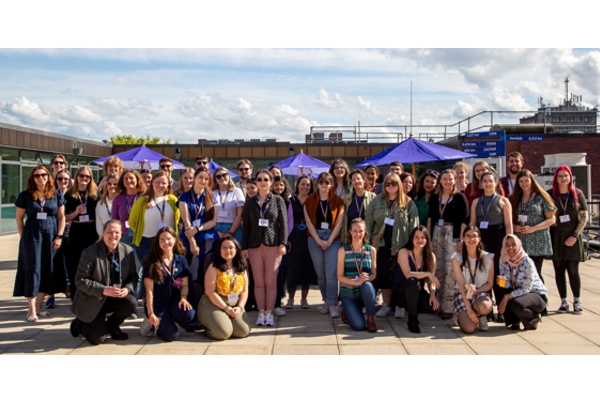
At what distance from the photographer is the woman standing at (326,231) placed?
20.9ft

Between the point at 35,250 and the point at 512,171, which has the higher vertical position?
the point at 512,171

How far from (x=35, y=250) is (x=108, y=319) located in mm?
1490

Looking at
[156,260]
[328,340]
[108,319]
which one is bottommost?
[328,340]

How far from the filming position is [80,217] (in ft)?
22.1

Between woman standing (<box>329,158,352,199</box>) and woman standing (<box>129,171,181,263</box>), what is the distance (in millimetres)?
2061

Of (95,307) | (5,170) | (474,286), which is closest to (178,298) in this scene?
(95,307)

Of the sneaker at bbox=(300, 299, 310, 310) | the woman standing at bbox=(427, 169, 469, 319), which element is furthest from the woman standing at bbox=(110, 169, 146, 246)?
the woman standing at bbox=(427, 169, 469, 319)

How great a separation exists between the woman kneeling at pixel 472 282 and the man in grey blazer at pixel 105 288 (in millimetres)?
3382

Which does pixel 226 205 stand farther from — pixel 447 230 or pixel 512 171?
pixel 512 171

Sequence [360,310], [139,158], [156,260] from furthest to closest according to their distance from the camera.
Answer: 1. [139,158]
2. [360,310]
3. [156,260]

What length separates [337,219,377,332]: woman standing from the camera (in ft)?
18.8

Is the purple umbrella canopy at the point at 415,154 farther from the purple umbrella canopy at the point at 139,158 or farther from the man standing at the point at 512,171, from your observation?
the purple umbrella canopy at the point at 139,158

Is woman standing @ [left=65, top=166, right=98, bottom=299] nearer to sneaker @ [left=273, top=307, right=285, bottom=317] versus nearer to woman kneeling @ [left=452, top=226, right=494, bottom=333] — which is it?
sneaker @ [left=273, top=307, right=285, bottom=317]

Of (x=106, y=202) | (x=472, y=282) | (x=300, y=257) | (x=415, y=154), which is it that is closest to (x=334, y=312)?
(x=300, y=257)
